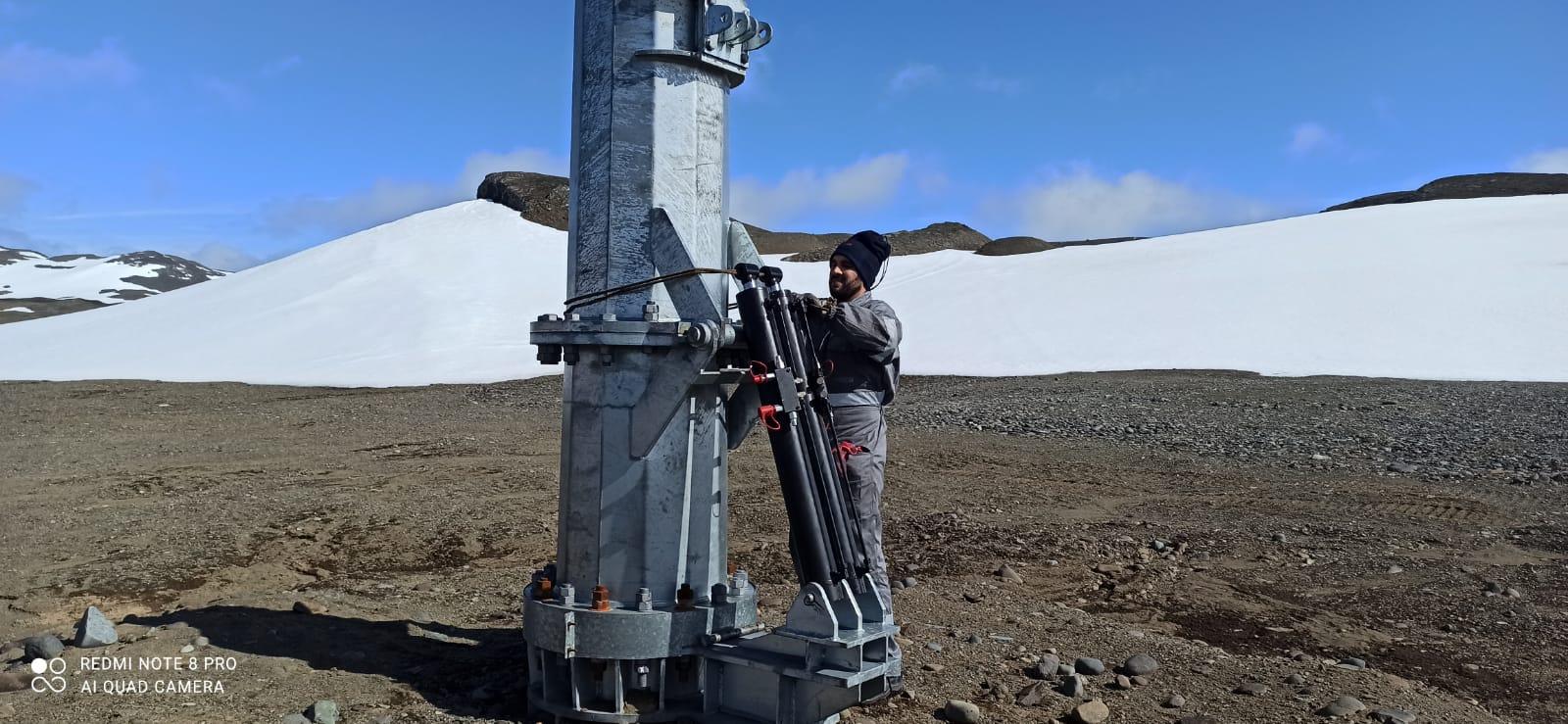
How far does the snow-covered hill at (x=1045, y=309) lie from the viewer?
22.6 meters

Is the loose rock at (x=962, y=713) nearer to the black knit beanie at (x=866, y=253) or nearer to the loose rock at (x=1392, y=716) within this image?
the loose rock at (x=1392, y=716)

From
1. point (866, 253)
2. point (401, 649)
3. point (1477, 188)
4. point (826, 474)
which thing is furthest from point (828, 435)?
point (1477, 188)

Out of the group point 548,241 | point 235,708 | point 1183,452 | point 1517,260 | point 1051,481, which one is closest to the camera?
point 235,708

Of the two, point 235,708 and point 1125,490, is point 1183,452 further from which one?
point 235,708

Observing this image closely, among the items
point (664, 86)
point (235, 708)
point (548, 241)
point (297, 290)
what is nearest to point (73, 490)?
point (235, 708)

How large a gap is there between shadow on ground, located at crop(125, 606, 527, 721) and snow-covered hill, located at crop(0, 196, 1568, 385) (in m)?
17.9

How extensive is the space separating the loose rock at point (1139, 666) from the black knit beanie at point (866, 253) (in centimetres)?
228

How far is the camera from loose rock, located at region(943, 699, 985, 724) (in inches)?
182

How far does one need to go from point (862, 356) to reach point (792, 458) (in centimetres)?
99

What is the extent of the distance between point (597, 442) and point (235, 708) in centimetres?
185

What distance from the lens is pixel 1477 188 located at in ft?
161

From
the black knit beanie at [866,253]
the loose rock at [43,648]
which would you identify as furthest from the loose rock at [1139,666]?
the loose rock at [43,648]

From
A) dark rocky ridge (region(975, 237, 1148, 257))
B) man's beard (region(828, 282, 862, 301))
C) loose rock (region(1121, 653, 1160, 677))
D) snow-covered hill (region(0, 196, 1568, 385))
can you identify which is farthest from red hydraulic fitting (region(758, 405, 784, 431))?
dark rocky ridge (region(975, 237, 1148, 257))

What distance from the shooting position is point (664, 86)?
4488 millimetres
